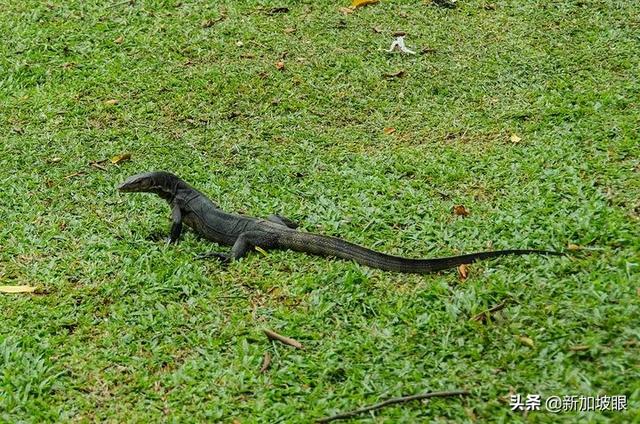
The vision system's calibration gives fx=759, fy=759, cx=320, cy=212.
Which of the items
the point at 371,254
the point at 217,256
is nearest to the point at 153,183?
the point at 217,256

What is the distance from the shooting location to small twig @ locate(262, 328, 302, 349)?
12.8 ft

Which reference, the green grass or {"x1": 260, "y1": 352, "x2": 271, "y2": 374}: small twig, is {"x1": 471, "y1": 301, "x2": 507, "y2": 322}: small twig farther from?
{"x1": 260, "y1": 352, "x2": 271, "y2": 374}: small twig

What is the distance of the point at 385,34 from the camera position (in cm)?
769

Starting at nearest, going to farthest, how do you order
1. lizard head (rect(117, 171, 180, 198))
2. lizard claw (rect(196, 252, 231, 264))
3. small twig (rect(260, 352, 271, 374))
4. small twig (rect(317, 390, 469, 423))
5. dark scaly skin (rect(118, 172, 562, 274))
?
small twig (rect(317, 390, 469, 423)), small twig (rect(260, 352, 271, 374)), dark scaly skin (rect(118, 172, 562, 274)), lizard claw (rect(196, 252, 231, 264)), lizard head (rect(117, 171, 180, 198))

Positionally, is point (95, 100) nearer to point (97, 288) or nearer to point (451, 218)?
point (97, 288)

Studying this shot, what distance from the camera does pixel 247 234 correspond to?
4727 millimetres

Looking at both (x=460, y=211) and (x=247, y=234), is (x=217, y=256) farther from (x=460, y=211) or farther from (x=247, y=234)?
(x=460, y=211)

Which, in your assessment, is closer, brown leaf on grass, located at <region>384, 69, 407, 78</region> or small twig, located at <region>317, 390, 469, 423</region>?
small twig, located at <region>317, 390, 469, 423</region>

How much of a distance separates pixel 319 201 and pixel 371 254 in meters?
0.95

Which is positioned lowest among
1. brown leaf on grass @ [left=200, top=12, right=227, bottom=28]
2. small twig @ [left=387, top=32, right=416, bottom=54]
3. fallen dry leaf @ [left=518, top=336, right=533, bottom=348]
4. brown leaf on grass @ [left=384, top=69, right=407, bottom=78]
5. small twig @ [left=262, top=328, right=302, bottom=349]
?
small twig @ [left=262, top=328, right=302, bottom=349]

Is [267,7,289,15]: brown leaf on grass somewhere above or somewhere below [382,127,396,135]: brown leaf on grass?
above

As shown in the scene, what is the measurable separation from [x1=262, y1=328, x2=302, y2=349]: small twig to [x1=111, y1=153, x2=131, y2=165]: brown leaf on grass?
2.56 meters

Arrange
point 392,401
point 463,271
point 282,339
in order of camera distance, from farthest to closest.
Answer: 1. point 463,271
2. point 282,339
3. point 392,401

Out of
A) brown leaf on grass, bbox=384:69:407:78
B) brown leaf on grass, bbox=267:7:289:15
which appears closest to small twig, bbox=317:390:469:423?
brown leaf on grass, bbox=384:69:407:78
